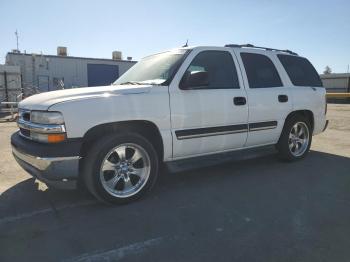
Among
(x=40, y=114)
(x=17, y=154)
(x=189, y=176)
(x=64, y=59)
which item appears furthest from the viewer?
(x=64, y=59)

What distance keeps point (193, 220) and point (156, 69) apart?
2.13 m

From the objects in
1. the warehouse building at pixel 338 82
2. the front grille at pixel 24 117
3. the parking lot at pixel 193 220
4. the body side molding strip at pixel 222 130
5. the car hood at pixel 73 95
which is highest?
the warehouse building at pixel 338 82

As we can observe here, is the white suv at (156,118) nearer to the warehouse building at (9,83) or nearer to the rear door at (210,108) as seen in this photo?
the rear door at (210,108)

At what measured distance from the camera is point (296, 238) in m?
3.11

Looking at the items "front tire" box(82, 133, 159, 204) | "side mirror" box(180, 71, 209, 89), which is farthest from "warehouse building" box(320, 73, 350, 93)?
"front tire" box(82, 133, 159, 204)

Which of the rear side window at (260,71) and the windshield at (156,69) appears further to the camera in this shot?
the rear side window at (260,71)

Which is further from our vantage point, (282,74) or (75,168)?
(282,74)

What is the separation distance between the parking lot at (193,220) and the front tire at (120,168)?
164 millimetres

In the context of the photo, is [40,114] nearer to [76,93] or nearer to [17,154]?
[76,93]

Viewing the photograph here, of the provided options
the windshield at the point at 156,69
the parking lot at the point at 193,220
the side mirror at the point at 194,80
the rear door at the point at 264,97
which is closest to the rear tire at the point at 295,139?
the rear door at the point at 264,97

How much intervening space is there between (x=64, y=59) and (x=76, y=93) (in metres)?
27.0

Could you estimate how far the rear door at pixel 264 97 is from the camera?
5043 mm

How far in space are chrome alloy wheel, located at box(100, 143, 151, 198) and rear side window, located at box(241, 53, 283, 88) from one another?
2.05 meters

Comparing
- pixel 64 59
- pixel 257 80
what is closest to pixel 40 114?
pixel 257 80
